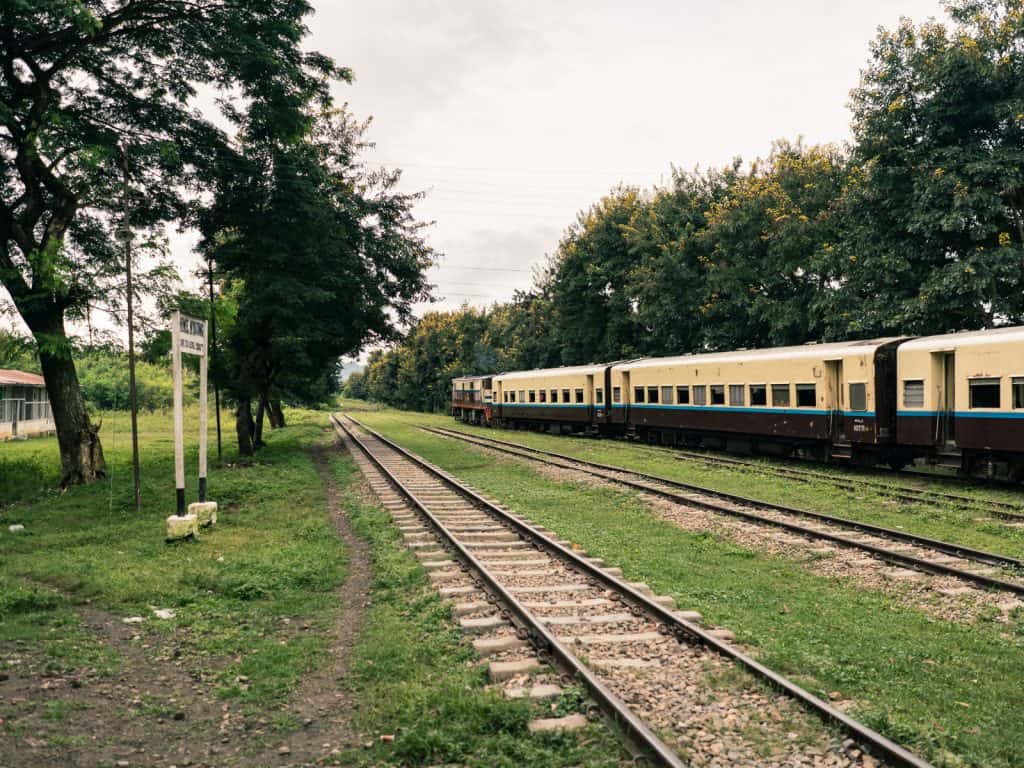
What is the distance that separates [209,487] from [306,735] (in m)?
13.0

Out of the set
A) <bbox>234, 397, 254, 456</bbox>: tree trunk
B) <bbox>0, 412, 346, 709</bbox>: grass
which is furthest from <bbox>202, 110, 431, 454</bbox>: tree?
<bbox>0, 412, 346, 709</bbox>: grass

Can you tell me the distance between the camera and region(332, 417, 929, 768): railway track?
192 inches

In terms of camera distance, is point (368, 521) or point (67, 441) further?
point (67, 441)

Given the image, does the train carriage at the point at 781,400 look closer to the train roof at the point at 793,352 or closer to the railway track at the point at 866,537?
the train roof at the point at 793,352

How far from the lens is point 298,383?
108 feet

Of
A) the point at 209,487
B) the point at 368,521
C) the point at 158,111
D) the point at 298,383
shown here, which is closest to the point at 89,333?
the point at 209,487

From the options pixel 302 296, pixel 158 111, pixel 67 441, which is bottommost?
pixel 67 441

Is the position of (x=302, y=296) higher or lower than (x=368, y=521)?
higher

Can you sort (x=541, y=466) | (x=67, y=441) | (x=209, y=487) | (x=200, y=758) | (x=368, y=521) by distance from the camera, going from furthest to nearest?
(x=541, y=466) < (x=67, y=441) < (x=209, y=487) < (x=368, y=521) < (x=200, y=758)

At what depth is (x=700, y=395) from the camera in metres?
25.3

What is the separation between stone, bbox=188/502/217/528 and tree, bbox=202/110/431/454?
8.76 m

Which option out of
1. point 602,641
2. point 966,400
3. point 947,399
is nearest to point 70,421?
point 602,641

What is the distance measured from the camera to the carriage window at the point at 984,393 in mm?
15596

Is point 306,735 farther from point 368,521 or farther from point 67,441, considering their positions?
point 67,441
